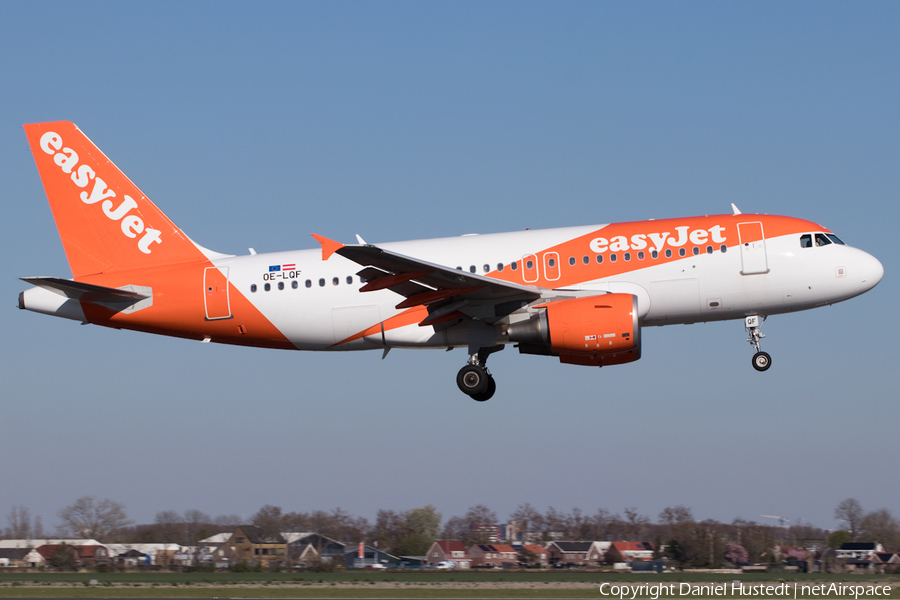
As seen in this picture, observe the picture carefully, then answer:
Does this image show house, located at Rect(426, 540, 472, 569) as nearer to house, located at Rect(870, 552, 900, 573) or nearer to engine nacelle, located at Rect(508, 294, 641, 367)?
engine nacelle, located at Rect(508, 294, 641, 367)

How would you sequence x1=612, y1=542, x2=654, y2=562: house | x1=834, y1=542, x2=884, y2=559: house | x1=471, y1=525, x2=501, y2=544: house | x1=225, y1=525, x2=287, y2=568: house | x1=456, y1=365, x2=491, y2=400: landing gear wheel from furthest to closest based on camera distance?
1. x1=471, y1=525, x2=501, y2=544: house
2. x1=612, y1=542, x2=654, y2=562: house
3. x1=834, y1=542, x2=884, y2=559: house
4. x1=225, y1=525, x2=287, y2=568: house
5. x1=456, y1=365, x2=491, y2=400: landing gear wheel

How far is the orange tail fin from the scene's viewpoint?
30.6 m

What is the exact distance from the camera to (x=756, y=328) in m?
27.7

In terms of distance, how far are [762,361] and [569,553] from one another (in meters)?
13.3

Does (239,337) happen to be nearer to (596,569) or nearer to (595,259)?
(595,259)

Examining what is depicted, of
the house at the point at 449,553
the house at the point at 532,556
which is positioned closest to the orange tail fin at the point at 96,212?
the house at the point at 449,553

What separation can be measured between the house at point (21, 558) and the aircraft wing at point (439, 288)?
17519 millimetres

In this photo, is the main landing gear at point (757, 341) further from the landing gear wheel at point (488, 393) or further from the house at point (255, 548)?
the house at point (255, 548)

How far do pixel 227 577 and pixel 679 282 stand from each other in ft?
53.6

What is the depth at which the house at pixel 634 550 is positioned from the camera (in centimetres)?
3596

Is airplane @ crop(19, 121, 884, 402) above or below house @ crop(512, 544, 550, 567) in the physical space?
above

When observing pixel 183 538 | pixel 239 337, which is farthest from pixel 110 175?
pixel 183 538

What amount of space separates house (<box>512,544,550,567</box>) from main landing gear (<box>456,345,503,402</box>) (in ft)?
32.1

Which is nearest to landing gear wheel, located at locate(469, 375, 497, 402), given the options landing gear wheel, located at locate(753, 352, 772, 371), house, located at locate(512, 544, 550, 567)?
landing gear wheel, located at locate(753, 352, 772, 371)
